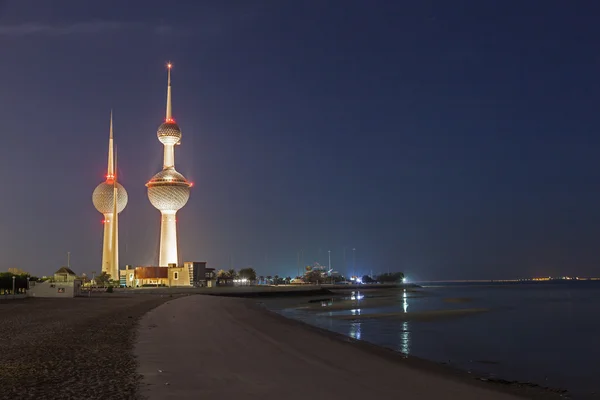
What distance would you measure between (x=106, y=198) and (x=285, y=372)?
16571 centimetres

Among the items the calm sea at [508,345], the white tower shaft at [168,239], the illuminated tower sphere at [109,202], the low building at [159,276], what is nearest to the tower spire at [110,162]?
the illuminated tower sphere at [109,202]

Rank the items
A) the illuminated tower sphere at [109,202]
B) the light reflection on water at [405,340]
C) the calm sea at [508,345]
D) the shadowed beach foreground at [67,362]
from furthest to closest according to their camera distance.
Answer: the illuminated tower sphere at [109,202] < the light reflection on water at [405,340] < the calm sea at [508,345] < the shadowed beach foreground at [67,362]

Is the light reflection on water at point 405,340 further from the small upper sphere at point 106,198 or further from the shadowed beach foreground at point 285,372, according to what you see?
the small upper sphere at point 106,198

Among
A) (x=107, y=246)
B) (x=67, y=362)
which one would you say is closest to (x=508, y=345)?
(x=67, y=362)

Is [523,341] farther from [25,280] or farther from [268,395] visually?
[25,280]

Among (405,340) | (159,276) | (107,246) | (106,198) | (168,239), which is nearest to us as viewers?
(405,340)

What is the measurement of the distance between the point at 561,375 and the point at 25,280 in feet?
215

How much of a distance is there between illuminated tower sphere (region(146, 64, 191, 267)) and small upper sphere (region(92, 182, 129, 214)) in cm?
954

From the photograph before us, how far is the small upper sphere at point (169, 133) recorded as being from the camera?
171m

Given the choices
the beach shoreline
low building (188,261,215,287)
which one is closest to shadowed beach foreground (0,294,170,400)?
the beach shoreline

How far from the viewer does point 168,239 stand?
548ft

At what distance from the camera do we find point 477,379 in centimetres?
1636

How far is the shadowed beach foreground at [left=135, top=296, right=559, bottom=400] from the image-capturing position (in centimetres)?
1212

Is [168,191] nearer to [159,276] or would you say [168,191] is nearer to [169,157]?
[169,157]
